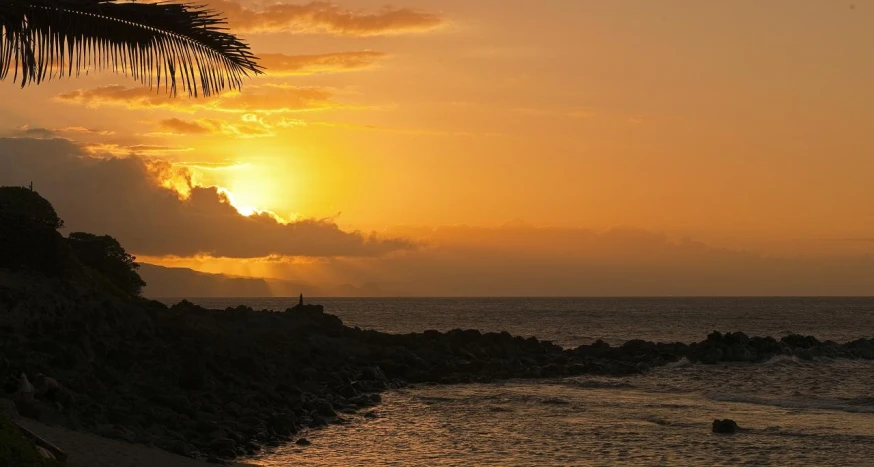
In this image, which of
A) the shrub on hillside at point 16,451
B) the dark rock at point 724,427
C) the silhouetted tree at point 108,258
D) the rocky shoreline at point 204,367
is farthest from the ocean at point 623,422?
the silhouetted tree at point 108,258

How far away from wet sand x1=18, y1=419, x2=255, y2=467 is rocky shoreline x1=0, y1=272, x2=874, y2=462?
894 mm

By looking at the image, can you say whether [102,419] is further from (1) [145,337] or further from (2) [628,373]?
(2) [628,373]

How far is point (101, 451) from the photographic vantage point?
18.6m

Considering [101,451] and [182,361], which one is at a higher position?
[182,361]

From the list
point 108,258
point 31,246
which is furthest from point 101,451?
point 108,258

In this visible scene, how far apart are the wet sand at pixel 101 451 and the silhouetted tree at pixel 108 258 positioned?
26890mm

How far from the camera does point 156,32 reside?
31.9 ft

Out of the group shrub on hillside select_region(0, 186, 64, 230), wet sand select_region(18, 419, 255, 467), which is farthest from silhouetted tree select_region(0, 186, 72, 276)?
wet sand select_region(18, 419, 255, 467)

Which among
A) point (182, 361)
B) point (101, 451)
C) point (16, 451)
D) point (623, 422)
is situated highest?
point (16, 451)

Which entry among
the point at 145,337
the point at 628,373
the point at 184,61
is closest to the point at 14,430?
the point at 184,61

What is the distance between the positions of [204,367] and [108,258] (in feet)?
74.5

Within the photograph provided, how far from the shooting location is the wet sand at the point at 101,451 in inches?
696

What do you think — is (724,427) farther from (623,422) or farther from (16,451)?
(16,451)

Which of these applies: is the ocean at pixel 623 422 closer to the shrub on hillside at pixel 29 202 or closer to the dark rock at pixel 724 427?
the dark rock at pixel 724 427
